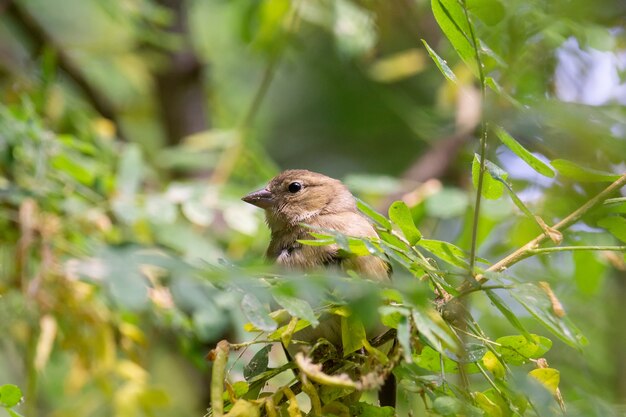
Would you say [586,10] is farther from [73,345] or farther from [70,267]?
[73,345]

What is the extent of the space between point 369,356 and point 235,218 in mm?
2361

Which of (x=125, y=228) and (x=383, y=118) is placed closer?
(x=125, y=228)

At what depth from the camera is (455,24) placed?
200 centimetres

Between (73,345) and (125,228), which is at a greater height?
(125,228)

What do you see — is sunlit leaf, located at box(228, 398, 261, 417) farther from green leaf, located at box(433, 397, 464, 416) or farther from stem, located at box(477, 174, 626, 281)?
stem, located at box(477, 174, 626, 281)

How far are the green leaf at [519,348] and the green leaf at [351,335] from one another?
35 centimetres

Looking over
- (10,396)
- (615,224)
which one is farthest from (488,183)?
(10,396)

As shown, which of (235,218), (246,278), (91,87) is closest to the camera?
(246,278)

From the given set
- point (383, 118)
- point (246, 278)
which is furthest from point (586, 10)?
point (383, 118)

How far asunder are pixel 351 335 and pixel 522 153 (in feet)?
2.06

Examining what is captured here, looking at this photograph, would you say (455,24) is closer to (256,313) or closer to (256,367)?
(256,313)

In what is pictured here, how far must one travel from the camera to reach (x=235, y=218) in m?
4.34

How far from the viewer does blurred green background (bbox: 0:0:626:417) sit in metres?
2.47

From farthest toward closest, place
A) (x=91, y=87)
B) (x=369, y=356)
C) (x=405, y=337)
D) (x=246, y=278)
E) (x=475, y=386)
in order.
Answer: (x=91, y=87)
(x=475, y=386)
(x=369, y=356)
(x=246, y=278)
(x=405, y=337)
